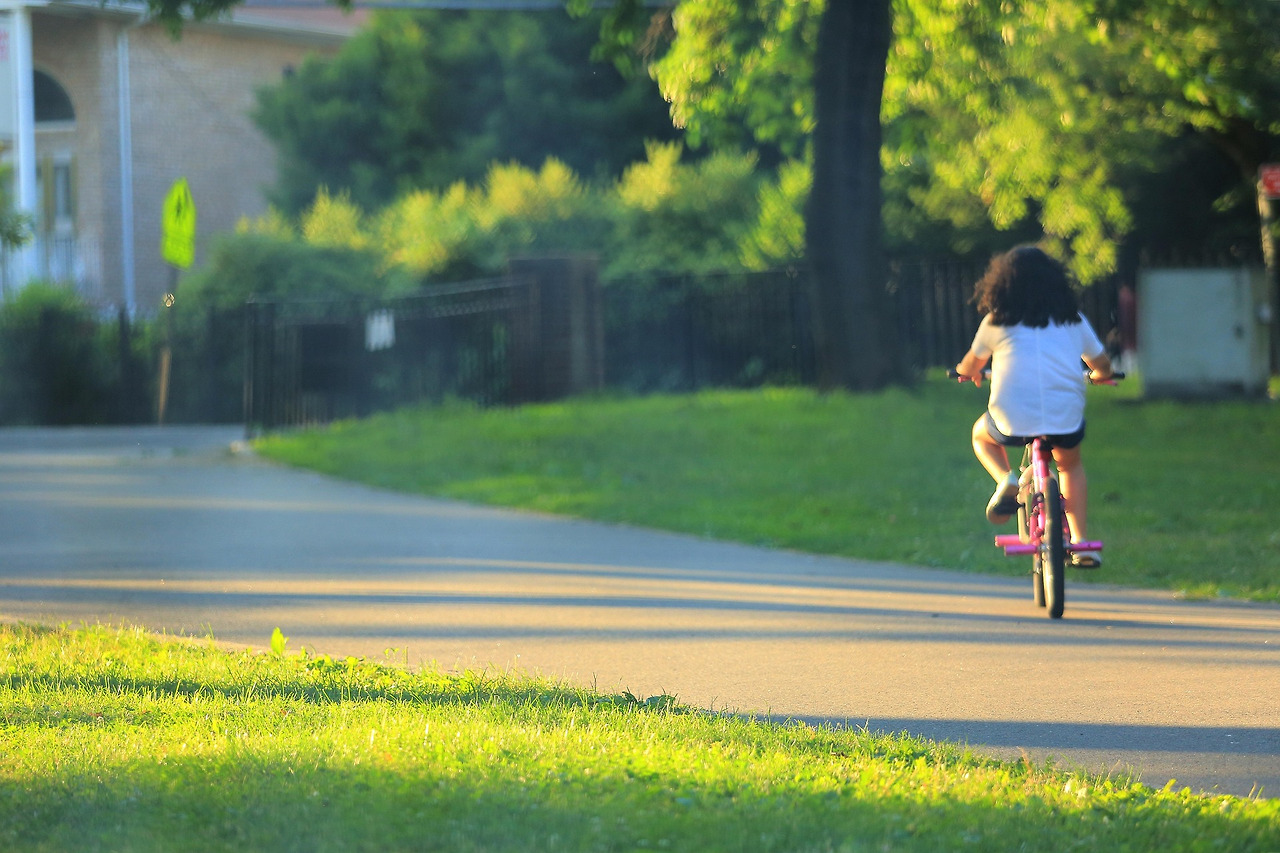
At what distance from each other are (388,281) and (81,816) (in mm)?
20772

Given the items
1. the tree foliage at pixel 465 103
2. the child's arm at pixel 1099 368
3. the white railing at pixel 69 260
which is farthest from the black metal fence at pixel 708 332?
the tree foliage at pixel 465 103

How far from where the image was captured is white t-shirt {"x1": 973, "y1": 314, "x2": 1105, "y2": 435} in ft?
24.7

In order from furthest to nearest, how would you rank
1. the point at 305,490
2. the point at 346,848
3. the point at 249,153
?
the point at 249,153
the point at 305,490
the point at 346,848

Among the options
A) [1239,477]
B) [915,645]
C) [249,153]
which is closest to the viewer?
[915,645]

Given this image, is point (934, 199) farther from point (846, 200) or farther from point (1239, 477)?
point (1239, 477)

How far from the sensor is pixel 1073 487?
7668mm

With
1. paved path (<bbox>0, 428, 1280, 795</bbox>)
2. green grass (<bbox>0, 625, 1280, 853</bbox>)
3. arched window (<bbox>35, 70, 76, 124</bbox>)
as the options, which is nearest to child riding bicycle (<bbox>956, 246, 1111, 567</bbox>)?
paved path (<bbox>0, 428, 1280, 795</bbox>)

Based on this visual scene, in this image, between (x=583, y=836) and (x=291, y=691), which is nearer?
(x=583, y=836)

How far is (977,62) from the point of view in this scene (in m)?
20.0

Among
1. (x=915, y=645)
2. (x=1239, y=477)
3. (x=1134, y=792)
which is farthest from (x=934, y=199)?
(x=1134, y=792)

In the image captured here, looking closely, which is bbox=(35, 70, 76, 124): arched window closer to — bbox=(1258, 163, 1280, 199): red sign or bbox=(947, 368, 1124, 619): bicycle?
bbox=(1258, 163, 1280, 199): red sign

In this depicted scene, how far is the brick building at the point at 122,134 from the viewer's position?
33.0 meters

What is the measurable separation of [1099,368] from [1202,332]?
9.94 m

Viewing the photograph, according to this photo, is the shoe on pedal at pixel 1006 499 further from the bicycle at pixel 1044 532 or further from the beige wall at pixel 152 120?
the beige wall at pixel 152 120
